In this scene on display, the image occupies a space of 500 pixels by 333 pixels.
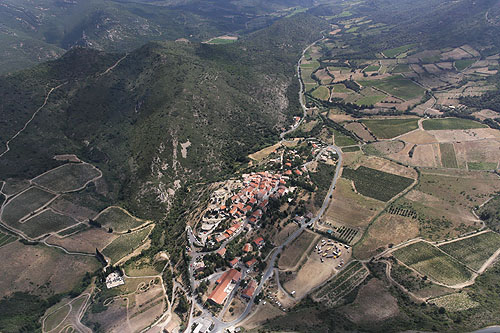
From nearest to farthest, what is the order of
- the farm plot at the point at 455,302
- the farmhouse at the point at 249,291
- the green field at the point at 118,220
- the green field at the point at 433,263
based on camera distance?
the farm plot at the point at 455,302 → the farmhouse at the point at 249,291 → the green field at the point at 433,263 → the green field at the point at 118,220

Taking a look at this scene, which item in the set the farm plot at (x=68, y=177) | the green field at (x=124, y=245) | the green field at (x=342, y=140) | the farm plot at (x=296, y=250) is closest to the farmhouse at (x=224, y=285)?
the farm plot at (x=296, y=250)

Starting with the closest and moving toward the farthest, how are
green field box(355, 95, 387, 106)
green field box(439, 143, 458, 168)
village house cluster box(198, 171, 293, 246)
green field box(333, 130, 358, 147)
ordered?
village house cluster box(198, 171, 293, 246) → green field box(439, 143, 458, 168) → green field box(333, 130, 358, 147) → green field box(355, 95, 387, 106)

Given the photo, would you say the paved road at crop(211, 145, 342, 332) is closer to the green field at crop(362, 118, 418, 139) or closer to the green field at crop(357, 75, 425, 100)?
the green field at crop(362, 118, 418, 139)

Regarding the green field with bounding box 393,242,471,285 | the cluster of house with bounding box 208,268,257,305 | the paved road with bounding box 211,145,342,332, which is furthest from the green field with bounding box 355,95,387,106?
the cluster of house with bounding box 208,268,257,305

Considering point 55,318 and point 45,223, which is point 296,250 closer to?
point 55,318

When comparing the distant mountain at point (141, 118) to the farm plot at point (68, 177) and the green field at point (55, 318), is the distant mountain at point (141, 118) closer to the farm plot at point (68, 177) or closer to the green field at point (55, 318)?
the farm plot at point (68, 177)

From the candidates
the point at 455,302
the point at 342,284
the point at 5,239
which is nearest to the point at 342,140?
the point at 342,284

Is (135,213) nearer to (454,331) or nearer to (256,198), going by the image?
(256,198)
